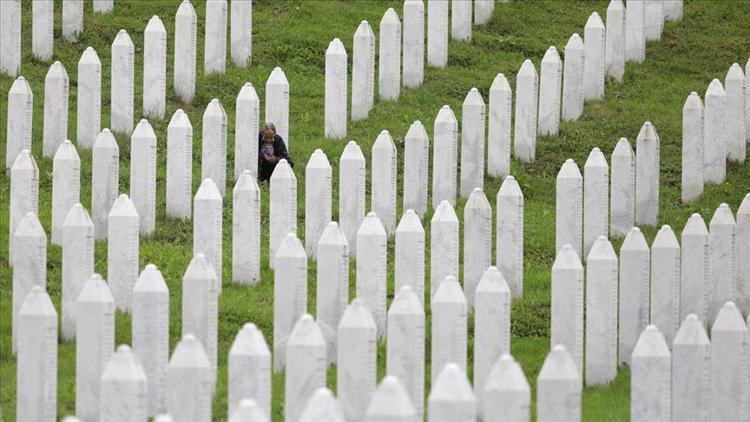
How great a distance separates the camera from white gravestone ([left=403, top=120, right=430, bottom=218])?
56.2 feet

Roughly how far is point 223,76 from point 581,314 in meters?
8.30

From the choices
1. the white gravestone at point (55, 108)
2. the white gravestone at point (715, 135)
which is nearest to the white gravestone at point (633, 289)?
the white gravestone at point (715, 135)

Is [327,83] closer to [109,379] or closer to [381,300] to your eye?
[381,300]

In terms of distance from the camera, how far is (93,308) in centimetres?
1184

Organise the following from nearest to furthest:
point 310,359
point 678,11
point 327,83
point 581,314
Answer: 1. point 310,359
2. point 581,314
3. point 327,83
4. point 678,11

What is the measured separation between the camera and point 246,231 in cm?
1513

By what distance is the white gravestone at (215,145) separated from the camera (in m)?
17.0

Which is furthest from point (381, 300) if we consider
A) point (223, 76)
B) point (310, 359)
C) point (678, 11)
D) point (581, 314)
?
point (678, 11)

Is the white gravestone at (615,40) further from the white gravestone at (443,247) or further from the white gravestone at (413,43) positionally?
the white gravestone at (443,247)

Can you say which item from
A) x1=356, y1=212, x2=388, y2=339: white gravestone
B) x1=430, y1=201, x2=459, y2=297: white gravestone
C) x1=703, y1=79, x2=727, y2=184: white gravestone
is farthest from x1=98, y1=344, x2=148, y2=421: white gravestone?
x1=703, y1=79, x2=727, y2=184: white gravestone

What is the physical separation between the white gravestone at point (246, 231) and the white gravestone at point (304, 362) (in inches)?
144

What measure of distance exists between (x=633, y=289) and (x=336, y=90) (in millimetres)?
5805

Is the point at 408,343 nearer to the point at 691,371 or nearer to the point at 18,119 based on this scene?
the point at 691,371

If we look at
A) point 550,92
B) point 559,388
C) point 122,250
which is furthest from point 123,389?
point 550,92
